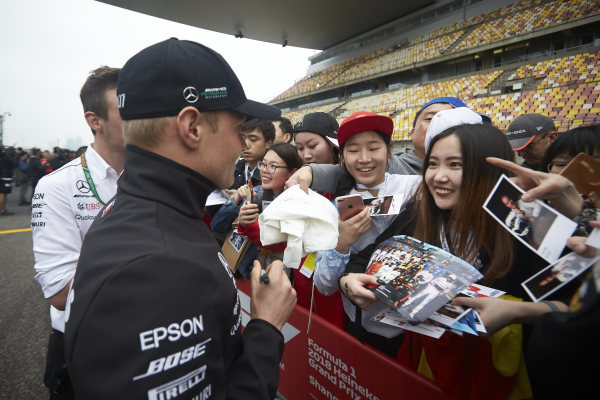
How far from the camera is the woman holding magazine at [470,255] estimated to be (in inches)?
46.0

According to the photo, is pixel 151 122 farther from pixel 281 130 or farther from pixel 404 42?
pixel 404 42

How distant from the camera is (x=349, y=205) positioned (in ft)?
5.20

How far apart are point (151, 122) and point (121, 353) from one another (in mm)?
692

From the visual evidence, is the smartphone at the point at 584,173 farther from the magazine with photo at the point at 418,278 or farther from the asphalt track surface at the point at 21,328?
the asphalt track surface at the point at 21,328

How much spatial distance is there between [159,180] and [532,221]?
1.28m

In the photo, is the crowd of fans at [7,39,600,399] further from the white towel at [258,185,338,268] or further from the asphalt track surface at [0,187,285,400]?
the asphalt track surface at [0,187,285,400]

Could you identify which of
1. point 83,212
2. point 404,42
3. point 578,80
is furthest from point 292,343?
point 404,42

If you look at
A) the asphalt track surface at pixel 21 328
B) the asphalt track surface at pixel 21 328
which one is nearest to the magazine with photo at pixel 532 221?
the asphalt track surface at pixel 21 328

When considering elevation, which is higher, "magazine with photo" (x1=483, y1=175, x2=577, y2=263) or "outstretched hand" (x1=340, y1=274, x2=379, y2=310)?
"magazine with photo" (x1=483, y1=175, x2=577, y2=263)

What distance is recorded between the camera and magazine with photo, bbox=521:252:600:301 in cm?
85

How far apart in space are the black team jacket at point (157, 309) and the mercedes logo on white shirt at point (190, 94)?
0.73ft

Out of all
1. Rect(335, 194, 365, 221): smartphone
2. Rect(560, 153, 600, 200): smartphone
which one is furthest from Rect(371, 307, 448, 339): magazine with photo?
Rect(560, 153, 600, 200): smartphone

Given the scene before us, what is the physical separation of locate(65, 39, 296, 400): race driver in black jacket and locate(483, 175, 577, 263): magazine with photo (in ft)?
2.85

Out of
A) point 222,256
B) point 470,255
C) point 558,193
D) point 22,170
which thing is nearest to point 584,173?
point 558,193
